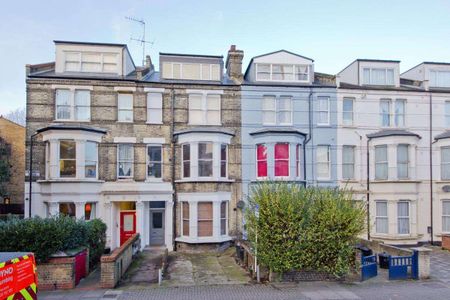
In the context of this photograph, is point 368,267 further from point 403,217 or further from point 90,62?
point 90,62

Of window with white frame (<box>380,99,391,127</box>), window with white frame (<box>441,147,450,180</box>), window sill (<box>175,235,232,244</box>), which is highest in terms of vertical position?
window with white frame (<box>380,99,391,127</box>)

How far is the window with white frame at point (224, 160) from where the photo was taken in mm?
20812

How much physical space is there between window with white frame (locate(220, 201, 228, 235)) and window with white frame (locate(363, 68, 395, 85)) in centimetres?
1247

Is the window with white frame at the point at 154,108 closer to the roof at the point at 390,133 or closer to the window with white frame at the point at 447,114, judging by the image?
the roof at the point at 390,133

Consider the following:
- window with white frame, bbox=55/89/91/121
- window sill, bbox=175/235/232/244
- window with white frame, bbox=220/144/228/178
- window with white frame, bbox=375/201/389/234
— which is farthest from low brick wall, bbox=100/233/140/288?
window with white frame, bbox=375/201/389/234

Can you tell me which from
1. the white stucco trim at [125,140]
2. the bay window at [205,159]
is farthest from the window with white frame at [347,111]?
the white stucco trim at [125,140]

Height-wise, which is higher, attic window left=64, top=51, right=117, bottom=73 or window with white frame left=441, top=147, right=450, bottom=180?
attic window left=64, top=51, right=117, bottom=73

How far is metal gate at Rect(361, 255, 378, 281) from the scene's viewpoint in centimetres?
1376

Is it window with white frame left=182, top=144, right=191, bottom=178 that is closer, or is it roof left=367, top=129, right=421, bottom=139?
window with white frame left=182, top=144, right=191, bottom=178

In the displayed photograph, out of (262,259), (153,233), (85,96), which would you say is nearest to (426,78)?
(262,259)

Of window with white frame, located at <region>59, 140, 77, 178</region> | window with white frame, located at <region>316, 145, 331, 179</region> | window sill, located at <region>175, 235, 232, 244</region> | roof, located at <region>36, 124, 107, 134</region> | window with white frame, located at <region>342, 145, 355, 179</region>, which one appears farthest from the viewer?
window with white frame, located at <region>342, 145, 355, 179</region>

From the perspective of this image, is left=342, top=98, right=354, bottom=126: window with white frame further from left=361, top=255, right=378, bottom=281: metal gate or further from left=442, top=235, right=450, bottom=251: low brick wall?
left=361, top=255, right=378, bottom=281: metal gate

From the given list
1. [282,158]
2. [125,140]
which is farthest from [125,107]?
[282,158]

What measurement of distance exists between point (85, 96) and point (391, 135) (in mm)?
18908
